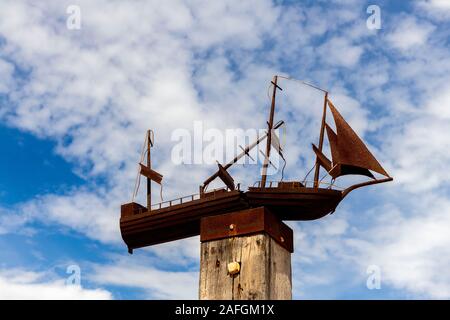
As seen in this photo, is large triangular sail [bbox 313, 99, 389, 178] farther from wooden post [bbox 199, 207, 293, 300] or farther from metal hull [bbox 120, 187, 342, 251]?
wooden post [bbox 199, 207, 293, 300]

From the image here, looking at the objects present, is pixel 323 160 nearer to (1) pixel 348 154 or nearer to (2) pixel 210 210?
(1) pixel 348 154

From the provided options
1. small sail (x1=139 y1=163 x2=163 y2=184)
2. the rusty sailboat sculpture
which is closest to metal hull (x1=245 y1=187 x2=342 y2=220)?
the rusty sailboat sculpture

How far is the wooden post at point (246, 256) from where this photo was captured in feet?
33.5

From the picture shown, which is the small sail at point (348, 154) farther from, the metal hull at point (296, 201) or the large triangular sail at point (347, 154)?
the metal hull at point (296, 201)

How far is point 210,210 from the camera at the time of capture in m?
11.4

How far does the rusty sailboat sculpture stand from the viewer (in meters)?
11.3

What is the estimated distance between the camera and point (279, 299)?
33.9ft

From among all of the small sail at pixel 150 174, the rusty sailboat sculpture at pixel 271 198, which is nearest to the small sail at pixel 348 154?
the rusty sailboat sculpture at pixel 271 198

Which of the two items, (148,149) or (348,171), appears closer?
(348,171)
